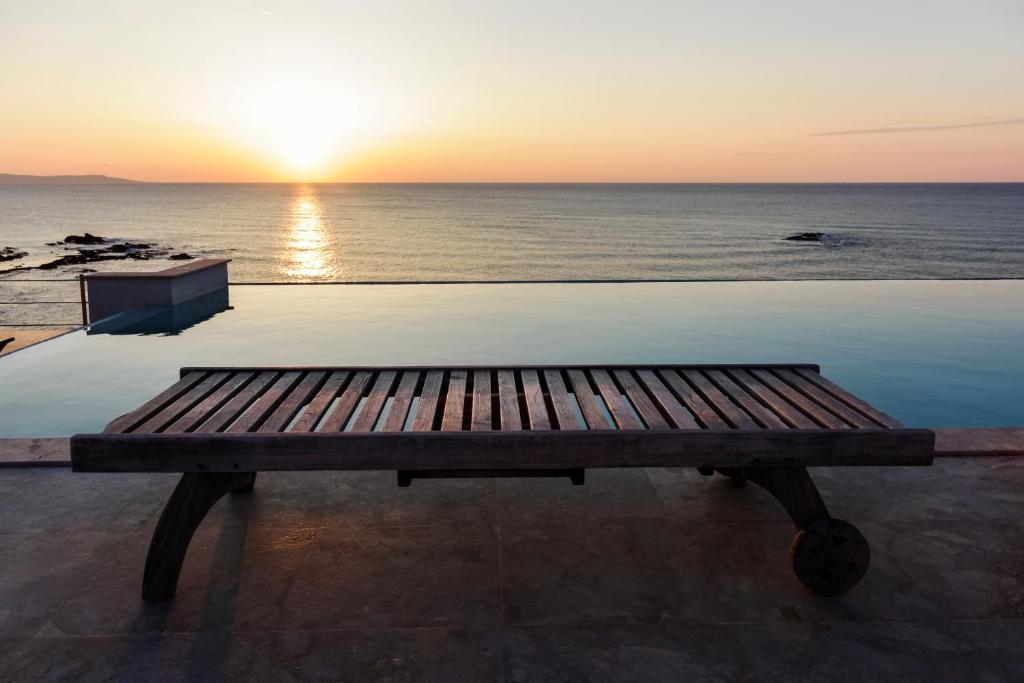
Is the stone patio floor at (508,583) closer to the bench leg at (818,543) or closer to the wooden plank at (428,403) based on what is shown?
the bench leg at (818,543)

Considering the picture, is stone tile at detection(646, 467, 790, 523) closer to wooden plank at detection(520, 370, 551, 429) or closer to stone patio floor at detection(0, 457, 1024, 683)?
stone patio floor at detection(0, 457, 1024, 683)

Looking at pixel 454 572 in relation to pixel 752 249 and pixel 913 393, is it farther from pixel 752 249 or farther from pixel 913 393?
pixel 752 249

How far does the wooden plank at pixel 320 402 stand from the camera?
10.6 ft

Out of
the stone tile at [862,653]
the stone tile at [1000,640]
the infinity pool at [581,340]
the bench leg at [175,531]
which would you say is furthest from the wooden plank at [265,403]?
the infinity pool at [581,340]

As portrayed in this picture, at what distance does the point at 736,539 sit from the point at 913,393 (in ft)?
18.5

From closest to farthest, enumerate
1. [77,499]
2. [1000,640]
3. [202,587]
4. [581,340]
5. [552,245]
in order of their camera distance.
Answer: [1000,640]
[202,587]
[77,499]
[581,340]
[552,245]


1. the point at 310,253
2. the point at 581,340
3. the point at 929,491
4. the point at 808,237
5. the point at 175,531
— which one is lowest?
the point at 310,253

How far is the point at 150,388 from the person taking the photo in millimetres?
8141

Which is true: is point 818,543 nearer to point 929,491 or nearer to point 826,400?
point 826,400

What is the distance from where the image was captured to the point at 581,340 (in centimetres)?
1012

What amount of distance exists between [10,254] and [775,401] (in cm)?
5348

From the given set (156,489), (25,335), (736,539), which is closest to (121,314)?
(25,335)

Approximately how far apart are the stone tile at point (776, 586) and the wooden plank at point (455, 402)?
1.35m

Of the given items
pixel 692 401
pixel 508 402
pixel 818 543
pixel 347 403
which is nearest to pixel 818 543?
pixel 818 543
